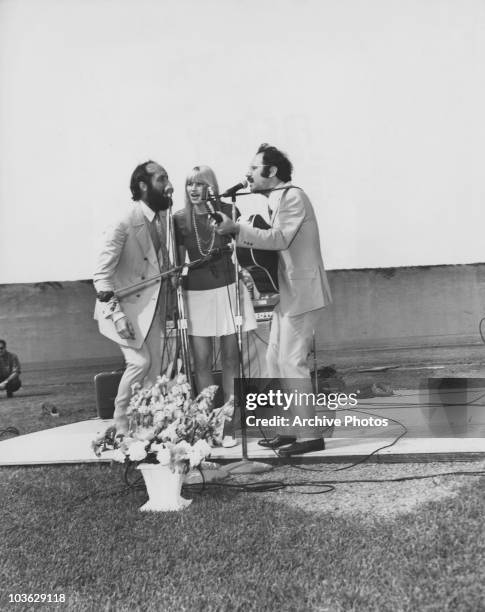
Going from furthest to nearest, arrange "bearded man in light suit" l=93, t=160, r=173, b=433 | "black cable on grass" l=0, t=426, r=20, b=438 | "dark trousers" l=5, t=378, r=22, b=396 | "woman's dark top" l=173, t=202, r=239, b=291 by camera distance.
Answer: "dark trousers" l=5, t=378, r=22, b=396, "black cable on grass" l=0, t=426, r=20, b=438, "woman's dark top" l=173, t=202, r=239, b=291, "bearded man in light suit" l=93, t=160, r=173, b=433

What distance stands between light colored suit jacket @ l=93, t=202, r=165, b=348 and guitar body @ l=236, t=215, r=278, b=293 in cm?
55

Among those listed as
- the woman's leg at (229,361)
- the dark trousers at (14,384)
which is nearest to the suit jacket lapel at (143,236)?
the woman's leg at (229,361)

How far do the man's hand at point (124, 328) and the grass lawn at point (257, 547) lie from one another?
2.74 ft

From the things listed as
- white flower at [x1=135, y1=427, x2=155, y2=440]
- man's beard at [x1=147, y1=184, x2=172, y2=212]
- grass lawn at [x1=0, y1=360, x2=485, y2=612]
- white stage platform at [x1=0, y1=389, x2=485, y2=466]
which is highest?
man's beard at [x1=147, y1=184, x2=172, y2=212]

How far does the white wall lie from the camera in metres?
3.90

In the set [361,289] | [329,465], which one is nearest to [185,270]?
[329,465]

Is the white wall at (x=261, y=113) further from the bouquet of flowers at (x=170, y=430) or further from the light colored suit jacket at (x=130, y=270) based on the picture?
the bouquet of flowers at (x=170, y=430)

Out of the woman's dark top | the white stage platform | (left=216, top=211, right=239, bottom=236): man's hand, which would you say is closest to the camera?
(left=216, top=211, right=239, bottom=236): man's hand

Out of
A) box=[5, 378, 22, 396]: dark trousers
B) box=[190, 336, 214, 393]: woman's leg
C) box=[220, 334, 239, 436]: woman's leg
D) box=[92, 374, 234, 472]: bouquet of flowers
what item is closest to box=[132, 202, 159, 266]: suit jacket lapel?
box=[190, 336, 214, 393]: woman's leg

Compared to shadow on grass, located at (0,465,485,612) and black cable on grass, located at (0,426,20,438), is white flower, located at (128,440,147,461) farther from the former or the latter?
black cable on grass, located at (0,426,20,438)

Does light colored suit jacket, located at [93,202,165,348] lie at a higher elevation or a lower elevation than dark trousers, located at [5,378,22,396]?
higher

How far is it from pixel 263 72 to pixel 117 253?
1.25 metres

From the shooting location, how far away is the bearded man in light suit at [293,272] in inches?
148

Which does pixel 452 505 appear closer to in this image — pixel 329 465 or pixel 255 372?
pixel 329 465
